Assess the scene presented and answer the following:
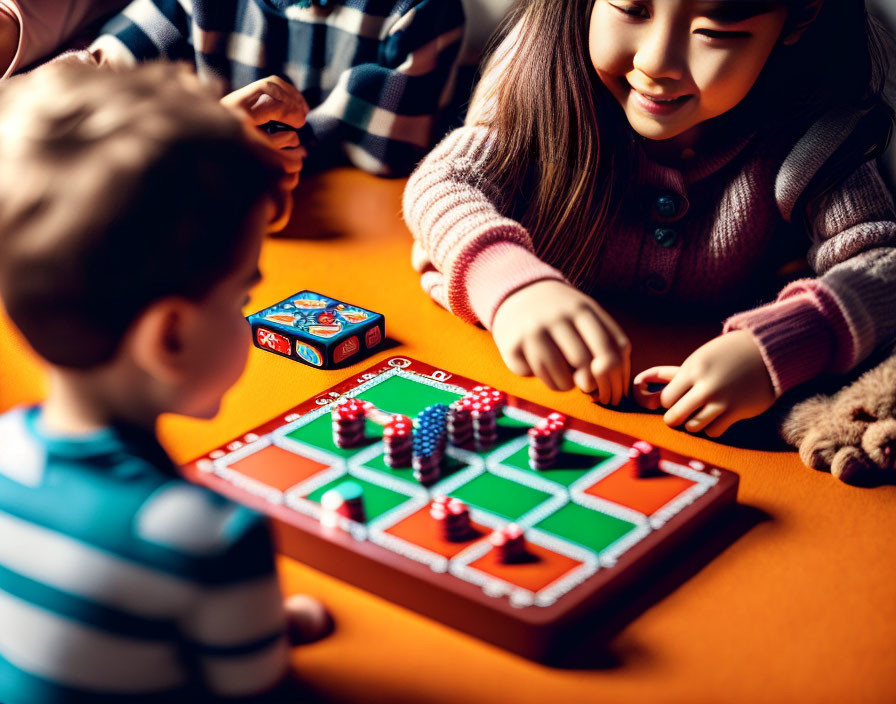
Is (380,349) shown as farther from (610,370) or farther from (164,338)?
(164,338)

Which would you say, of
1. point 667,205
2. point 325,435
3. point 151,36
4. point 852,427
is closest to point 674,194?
point 667,205

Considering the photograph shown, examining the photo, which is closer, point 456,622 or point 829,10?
point 456,622

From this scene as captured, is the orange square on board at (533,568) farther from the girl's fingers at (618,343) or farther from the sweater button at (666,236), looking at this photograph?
the sweater button at (666,236)

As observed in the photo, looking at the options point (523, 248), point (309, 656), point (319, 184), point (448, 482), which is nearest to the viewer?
point (309, 656)

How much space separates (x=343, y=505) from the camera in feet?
1.98

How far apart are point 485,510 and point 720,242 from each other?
1.19ft

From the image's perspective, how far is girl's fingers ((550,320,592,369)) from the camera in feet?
2.27

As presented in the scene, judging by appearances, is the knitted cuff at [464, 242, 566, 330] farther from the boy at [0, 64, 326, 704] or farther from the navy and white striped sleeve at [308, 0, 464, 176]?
the navy and white striped sleeve at [308, 0, 464, 176]

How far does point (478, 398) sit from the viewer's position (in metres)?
0.71

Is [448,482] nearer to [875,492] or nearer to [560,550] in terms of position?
[560,550]

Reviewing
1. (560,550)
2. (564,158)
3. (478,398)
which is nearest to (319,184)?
(564,158)

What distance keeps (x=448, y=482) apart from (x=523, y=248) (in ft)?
0.72

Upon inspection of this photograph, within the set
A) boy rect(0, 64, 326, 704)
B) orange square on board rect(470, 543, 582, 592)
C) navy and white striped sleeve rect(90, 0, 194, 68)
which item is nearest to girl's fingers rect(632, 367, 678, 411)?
orange square on board rect(470, 543, 582, 592)

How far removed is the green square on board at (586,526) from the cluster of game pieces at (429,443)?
8cm
